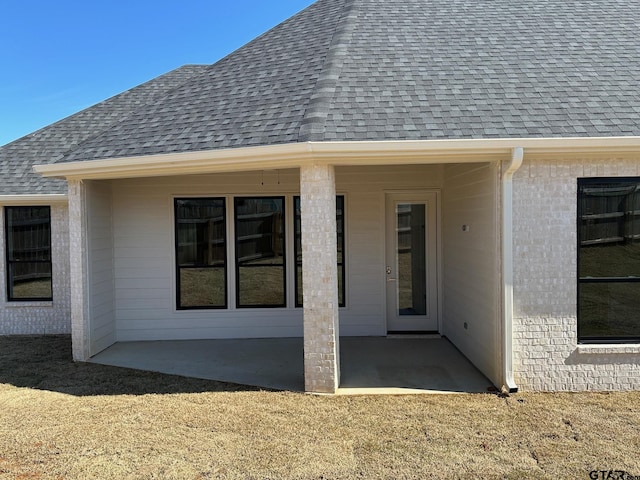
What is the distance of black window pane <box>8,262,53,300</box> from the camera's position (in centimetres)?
903

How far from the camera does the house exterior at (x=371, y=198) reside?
5.39 meters

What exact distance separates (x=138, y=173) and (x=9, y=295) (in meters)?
4.88

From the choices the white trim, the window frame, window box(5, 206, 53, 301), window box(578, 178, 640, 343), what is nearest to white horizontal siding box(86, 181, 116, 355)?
the white trim

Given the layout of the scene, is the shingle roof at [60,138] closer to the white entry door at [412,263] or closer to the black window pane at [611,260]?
the white entry door at [412,263]

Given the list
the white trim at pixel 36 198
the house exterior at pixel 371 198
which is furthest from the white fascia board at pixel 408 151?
the white trim at pixel 36 198

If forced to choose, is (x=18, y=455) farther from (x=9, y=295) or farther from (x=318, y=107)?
(x=9, y=295)

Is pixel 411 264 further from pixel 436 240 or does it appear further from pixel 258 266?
pixel 258 266

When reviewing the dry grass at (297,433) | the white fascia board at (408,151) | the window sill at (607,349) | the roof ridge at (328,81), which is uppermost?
the roof ridge at (328,81)

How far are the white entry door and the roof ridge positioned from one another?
264 centimetres

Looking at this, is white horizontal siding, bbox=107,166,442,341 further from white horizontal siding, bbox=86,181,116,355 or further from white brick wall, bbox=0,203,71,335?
white brick wall, bbox=0,203,71,335

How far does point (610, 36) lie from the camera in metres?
7.26

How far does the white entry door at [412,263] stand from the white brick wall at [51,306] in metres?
6.24

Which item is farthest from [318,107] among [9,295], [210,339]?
[9,295]

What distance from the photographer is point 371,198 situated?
26.8 ft
